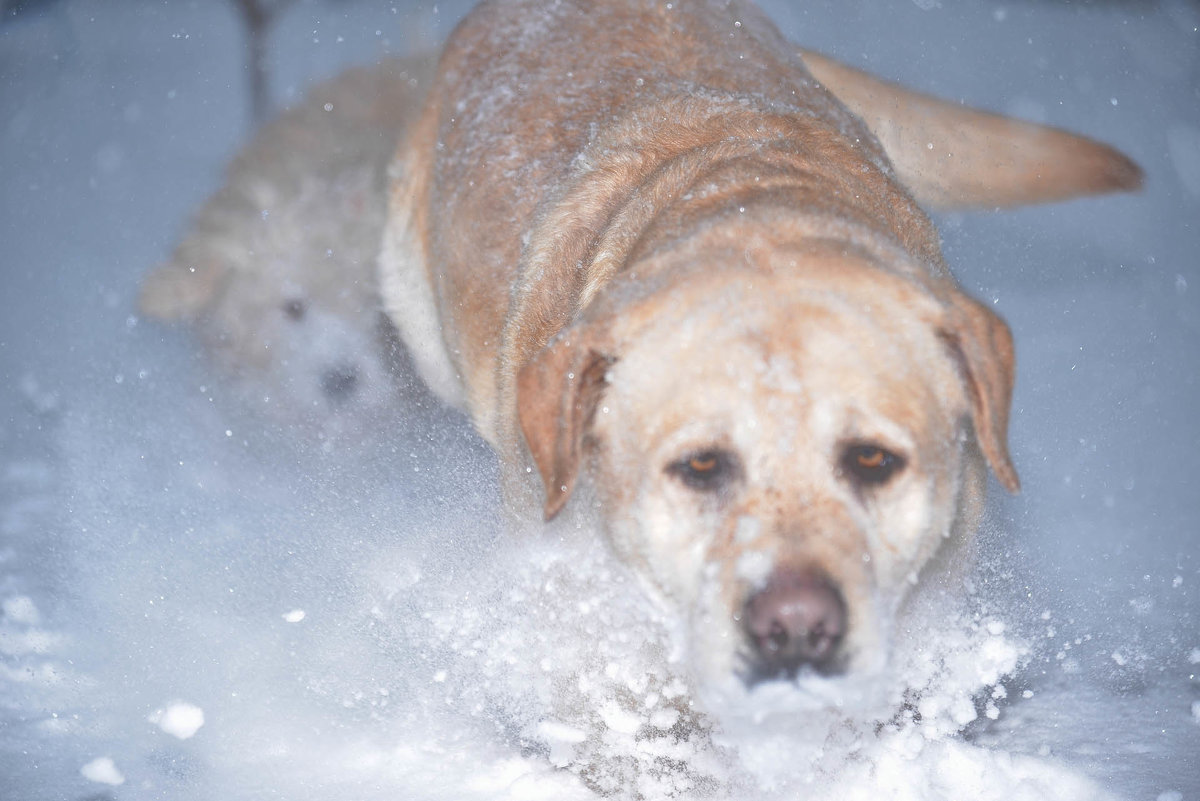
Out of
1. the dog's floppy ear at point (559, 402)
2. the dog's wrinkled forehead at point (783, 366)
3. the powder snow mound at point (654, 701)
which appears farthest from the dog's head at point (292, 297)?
the dog's wrinkled forehead at point (783, 366)

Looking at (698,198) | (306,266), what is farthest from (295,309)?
(698,198)

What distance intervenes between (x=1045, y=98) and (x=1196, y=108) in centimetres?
64

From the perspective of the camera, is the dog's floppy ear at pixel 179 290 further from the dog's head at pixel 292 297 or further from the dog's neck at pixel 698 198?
the dog's neck at pixel 698 198

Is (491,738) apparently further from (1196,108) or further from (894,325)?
(1196,108)

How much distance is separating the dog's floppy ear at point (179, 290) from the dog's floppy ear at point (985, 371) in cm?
312

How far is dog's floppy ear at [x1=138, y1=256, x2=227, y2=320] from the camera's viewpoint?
4363mm

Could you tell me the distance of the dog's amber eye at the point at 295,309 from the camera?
450 centimetres

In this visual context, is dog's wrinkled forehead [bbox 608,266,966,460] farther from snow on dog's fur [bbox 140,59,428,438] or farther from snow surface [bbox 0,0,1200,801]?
snow on dog's fur [bbox 140,59,428,438]

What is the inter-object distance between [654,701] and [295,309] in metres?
2.44

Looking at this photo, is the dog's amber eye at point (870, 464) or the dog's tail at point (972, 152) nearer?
the dog's amber eye at point (870, 464)

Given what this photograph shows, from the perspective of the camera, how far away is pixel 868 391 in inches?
89.7

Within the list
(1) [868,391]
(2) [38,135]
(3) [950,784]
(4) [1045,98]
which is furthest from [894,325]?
(2) [38,135]

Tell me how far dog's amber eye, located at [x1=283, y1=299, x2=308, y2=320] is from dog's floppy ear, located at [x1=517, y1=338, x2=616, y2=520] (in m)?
2.24

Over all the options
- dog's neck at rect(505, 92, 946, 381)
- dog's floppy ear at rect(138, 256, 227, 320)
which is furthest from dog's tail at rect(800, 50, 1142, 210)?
dog's floppy ear at rect(138, 256, 227, 320)
